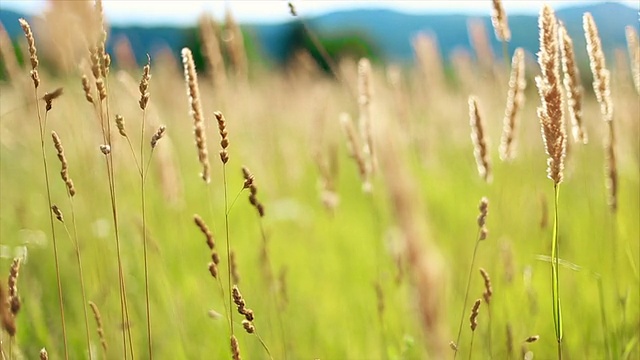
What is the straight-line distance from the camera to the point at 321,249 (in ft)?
11.6

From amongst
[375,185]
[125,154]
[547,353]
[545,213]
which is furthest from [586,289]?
[125,154]

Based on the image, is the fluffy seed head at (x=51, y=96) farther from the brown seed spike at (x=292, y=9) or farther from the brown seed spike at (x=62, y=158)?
the brown seed spike at (x=292, y=9)

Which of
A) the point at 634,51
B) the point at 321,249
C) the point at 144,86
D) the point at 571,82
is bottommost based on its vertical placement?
the point at 144,86

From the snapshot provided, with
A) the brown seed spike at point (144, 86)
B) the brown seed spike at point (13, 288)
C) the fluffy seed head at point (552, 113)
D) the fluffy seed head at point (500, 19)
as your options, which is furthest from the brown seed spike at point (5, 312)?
the fluffy seed head at point (500, 19)

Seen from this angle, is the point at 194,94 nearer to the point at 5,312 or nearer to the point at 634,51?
the point at 5,312

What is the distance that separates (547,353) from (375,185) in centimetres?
180

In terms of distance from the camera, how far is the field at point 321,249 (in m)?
1.60

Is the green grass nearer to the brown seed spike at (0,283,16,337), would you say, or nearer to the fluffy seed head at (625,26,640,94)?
the fluffy seed head at (625,26,640,94)

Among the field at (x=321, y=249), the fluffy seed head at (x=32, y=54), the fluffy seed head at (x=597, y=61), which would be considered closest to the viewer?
the fluffy seed head at (x=32, y=54)

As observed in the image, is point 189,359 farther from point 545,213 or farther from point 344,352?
point 545,213

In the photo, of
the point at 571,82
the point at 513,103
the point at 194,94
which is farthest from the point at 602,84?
the point at 194,94

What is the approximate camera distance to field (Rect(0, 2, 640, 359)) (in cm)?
160

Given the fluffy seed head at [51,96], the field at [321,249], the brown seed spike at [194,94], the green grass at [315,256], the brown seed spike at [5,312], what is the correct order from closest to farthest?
the brown seed spike at [5,312] → the fluffy seed head at [51,96] → the brown seed spike at [194,94] → the field at [321,249] → the green grass at [315,256]

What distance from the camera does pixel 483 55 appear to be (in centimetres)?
278
